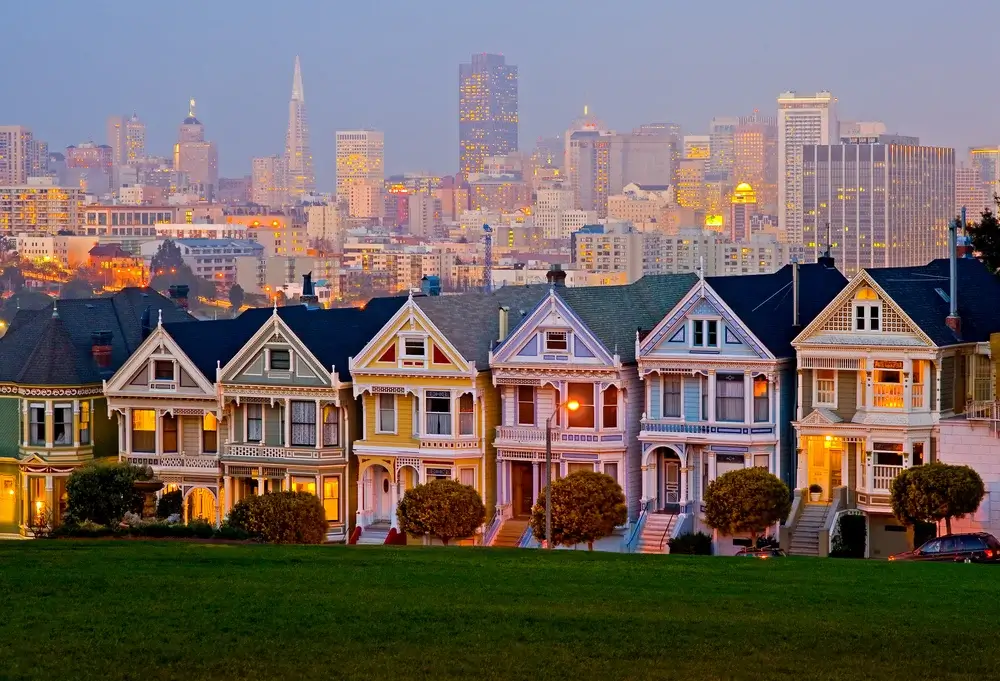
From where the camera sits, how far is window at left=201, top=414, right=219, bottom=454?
168 ft

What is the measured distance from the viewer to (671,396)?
4681 centimetres

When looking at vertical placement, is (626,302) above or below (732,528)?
above

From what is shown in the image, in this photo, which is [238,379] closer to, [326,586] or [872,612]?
[326,586]

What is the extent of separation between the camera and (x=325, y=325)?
51844 millimetres

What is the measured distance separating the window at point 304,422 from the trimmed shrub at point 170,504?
9.96ft

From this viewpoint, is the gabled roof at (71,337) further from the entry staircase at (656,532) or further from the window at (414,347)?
the entry staircase at (656,532)

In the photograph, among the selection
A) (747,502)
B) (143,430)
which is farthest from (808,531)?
(143,430)

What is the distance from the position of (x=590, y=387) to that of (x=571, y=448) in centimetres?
136

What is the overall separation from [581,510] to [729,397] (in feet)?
13.6

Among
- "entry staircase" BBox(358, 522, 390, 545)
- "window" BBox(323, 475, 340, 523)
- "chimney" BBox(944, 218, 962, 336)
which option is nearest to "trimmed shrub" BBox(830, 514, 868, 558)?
"chimney" BBox(944, 218, 962, 336)

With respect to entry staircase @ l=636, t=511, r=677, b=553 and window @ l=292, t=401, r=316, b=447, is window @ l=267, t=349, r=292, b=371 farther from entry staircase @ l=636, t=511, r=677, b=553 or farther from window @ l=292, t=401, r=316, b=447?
entry staircase @ l=636, t=511, r=677, b=553

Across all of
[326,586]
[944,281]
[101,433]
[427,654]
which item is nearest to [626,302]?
[944,281]

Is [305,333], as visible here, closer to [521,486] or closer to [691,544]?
[521,486]

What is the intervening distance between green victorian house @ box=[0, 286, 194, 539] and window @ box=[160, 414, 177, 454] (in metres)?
2.05
